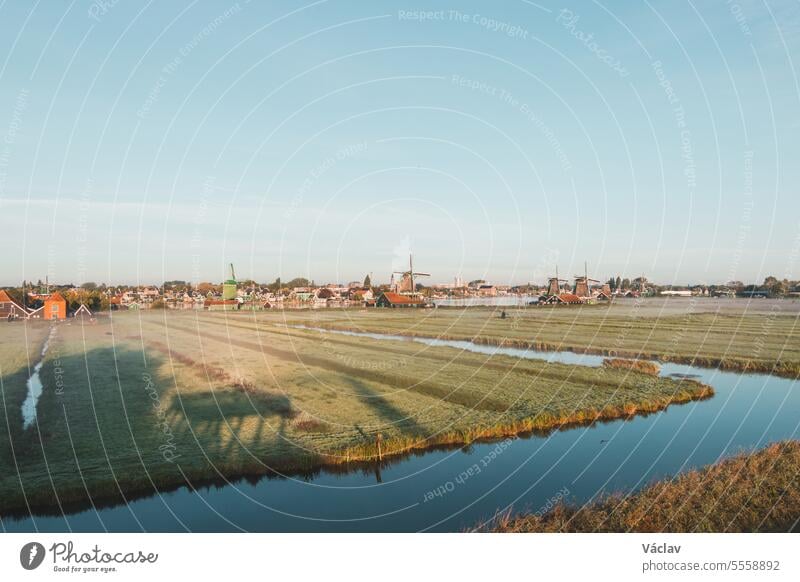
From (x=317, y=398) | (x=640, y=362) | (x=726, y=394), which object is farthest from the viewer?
(x=640, y=362)

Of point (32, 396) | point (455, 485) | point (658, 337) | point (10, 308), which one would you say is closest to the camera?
point (455, 485)

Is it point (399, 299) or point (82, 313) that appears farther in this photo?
point (399, 299)

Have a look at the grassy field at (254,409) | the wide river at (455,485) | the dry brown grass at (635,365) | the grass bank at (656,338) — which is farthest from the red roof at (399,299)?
the wide river at (455,485)

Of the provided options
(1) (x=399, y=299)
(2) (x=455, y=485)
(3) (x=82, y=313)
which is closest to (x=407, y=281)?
(1) (x=399, y=299)

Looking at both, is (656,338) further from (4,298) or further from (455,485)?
(4,298)

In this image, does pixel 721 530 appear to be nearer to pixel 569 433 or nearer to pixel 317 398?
pixel 569 433

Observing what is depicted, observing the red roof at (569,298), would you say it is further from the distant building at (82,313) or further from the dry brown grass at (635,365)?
the distant building at (82,313)
